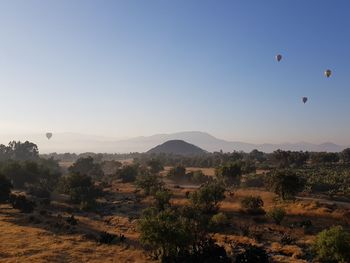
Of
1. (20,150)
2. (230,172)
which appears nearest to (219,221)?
(230,172)

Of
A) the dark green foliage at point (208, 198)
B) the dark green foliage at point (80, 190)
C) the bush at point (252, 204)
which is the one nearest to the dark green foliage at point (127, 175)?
the dark green foliage at point (80, 190)

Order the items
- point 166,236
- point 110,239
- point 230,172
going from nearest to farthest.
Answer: point 166,236, point 110,239, point 230,172

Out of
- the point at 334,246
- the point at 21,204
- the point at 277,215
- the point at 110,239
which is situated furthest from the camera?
the point at 21,204

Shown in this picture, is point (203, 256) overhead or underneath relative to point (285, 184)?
underneath

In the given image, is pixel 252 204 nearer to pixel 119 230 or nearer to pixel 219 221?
pixel 219 221

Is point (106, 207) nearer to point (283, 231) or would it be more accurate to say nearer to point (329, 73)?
point (283, 231)

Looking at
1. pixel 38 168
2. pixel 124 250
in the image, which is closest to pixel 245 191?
pixel 124 250
